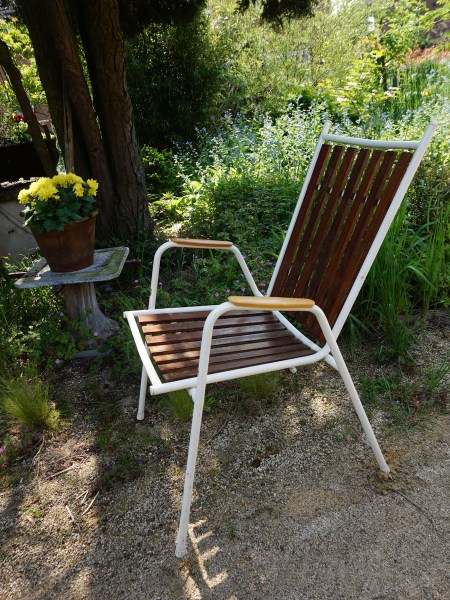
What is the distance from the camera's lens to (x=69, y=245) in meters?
2.18

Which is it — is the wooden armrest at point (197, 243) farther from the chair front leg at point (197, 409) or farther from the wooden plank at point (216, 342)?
the chair front leg at point (197, 409)

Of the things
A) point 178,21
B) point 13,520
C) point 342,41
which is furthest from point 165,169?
point 342,41

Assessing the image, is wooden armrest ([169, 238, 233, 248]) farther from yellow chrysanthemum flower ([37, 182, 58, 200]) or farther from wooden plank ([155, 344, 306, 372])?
yellow chrysanthemum flower ([37, 182, 58, 200])

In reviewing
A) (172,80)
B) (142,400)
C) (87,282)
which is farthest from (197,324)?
(172,80)

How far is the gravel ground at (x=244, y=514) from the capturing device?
1270 mm

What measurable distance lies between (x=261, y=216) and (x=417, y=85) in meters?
3.34

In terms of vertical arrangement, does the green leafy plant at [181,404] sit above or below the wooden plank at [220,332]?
below

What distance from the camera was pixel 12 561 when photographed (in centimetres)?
139

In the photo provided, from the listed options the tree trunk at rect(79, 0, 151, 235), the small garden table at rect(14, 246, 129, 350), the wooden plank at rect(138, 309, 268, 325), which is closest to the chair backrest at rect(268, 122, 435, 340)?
the wooden plank at rect(138, 309, 268, 325)

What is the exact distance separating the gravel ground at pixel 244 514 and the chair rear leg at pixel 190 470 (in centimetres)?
7

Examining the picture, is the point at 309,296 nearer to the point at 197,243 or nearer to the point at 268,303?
the point at 197,243

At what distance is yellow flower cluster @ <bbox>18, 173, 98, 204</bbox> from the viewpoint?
2.05 m

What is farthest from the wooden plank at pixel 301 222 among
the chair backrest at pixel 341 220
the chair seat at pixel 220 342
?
the chair seat at pixel 220 342

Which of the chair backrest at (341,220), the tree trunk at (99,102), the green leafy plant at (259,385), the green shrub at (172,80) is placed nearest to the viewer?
the chair backrest at (341,220)
